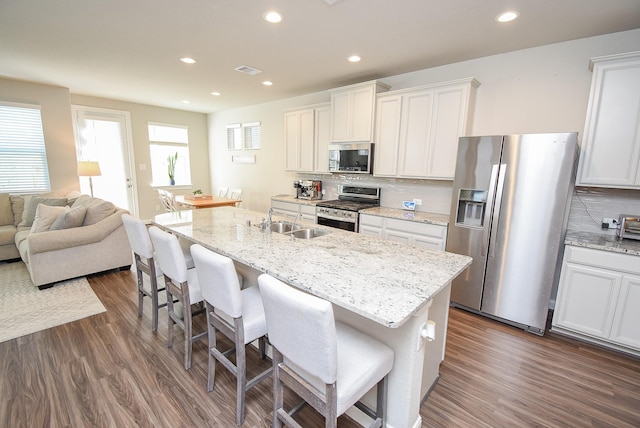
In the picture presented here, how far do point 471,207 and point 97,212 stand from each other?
446cm

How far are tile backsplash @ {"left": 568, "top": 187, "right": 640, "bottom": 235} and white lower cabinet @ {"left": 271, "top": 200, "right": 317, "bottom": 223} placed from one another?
9.97 feet

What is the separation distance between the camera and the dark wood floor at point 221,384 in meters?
1.71

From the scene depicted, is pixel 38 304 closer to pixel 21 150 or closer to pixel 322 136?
pixel 21 150

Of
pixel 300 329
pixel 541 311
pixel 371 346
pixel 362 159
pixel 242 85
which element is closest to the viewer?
pixel 300 329

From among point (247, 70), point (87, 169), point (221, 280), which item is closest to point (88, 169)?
point (87, 169)

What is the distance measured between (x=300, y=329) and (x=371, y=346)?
1.58ft

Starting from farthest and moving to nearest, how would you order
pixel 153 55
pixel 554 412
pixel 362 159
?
pixel 362 159, pixel 153 55, pixel 554 412

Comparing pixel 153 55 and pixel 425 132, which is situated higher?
pixel 153 55

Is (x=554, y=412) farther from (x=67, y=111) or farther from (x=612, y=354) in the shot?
(x=67, y=111)

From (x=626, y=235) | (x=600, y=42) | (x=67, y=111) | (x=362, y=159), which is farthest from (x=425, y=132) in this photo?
(x=67, y=111)

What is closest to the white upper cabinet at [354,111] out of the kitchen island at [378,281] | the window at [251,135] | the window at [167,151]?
the kitchen island at [378,281]

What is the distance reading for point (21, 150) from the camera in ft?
15.2

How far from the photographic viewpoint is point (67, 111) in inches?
195

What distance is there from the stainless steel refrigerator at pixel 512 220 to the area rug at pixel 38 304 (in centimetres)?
387
